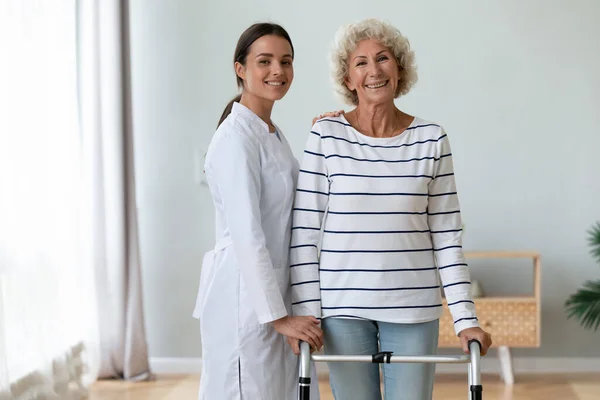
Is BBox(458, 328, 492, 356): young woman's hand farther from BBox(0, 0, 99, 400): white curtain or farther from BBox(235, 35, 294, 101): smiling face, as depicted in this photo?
BBox(0, 0, 99, 400): white curtain

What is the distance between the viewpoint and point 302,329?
1863mm

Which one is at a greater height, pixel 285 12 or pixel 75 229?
pixel 285 12

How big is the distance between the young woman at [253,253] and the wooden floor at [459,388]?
1.97 m

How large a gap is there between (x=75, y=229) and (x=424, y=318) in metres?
2.33

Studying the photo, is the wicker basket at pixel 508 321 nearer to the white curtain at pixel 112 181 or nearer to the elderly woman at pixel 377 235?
the white curtain at pixel 112 181

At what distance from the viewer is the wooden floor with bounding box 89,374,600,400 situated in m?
3.91

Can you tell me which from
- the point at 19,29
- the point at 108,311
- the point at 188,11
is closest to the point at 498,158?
the point at 188,11

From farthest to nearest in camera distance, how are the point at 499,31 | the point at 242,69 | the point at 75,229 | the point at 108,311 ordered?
the point at 499,31 < the point at 108,311 < the point at 75,229 < the point at 242,69

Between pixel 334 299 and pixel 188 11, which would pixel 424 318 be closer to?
pixel 334 299

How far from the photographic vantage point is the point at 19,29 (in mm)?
3211

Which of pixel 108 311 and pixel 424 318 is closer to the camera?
pixel 424 318

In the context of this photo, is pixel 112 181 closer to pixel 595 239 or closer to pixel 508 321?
pixel 508 321

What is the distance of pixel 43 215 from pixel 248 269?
1.84 m

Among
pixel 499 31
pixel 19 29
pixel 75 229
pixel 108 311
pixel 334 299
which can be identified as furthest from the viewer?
pixel 499 31
